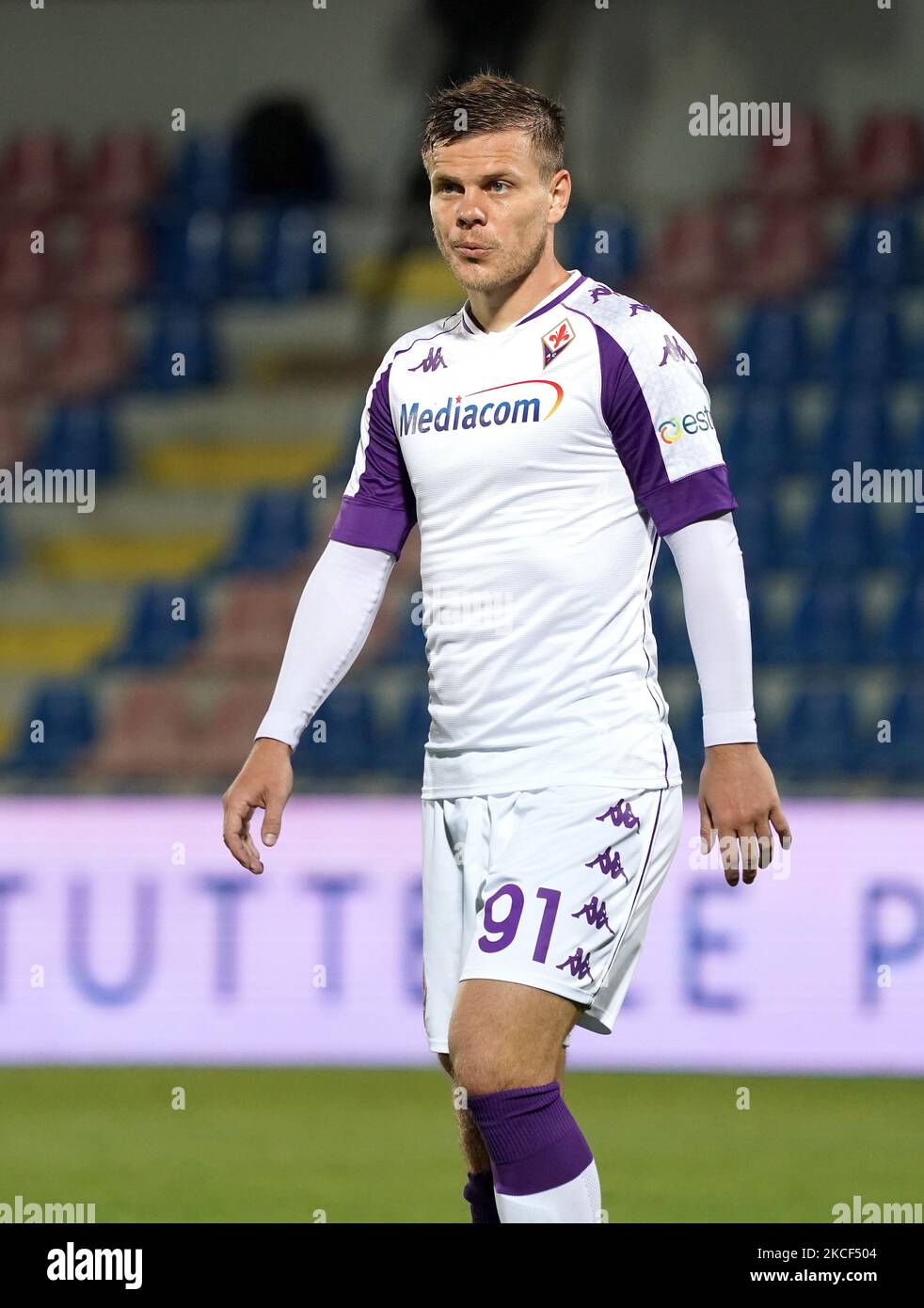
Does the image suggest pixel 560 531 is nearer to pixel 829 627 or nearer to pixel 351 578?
pixel 351 578

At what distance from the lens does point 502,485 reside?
2.61 meters

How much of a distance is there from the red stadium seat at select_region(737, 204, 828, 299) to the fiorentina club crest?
657 cm

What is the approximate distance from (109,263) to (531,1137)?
782 cm

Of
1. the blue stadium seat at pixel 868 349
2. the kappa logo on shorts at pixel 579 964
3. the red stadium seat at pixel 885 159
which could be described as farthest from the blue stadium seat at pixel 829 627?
the kappa logo on shorts at pixel 579 964

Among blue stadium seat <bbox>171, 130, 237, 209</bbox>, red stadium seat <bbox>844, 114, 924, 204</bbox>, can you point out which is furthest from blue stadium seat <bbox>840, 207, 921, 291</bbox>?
blue stadium seat <bbox>171, 130, 237, 209</bbox>

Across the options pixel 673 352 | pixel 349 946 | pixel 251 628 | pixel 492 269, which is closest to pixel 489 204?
pixel 492 269

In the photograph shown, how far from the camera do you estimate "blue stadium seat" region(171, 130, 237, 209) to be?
9.70 meters

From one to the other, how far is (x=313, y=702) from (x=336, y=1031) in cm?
306

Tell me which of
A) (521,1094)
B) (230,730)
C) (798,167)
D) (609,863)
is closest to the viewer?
(521,1094)

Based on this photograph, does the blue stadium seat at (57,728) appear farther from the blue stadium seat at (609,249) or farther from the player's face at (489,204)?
the player's face at (489,204)

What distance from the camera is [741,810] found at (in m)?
2.42

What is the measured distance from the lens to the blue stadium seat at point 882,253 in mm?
8742

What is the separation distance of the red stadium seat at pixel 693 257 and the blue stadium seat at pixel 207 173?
214 cm

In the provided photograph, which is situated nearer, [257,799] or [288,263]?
[257,799]
